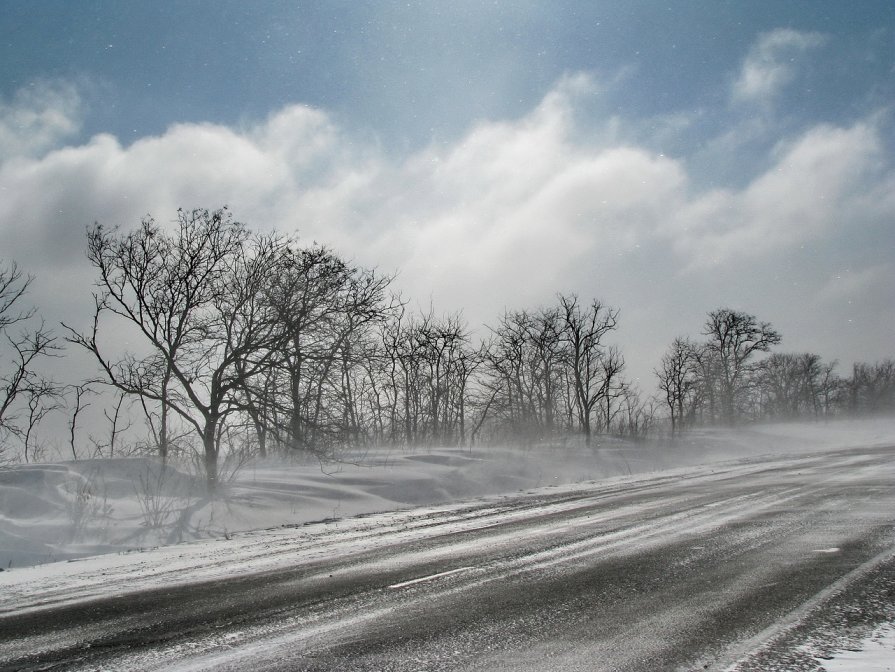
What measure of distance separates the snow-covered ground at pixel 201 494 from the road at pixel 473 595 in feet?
7.42

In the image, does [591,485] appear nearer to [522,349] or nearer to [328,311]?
[328,311]

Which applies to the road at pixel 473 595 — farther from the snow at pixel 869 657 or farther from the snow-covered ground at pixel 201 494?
the snow-covered ground at pixel 201 494

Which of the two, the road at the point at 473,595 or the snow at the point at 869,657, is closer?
the snow at the point at 869,657

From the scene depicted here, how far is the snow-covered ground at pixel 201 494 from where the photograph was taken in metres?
11.4

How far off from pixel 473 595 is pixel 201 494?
1083cm

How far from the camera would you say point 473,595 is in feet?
19.2

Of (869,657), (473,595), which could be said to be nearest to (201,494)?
(473,595)

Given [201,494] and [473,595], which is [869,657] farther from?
[201,494]

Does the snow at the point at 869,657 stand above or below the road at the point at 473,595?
above

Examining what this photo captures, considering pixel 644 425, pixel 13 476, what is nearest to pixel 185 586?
pixel 13 476

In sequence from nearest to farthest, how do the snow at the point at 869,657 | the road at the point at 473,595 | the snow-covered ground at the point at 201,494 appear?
the snow at the point at 869,657
the road at the point at 473,595
the snow-covered ground at the point at 201,494

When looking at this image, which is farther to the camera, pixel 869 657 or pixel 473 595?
pixel 473 595

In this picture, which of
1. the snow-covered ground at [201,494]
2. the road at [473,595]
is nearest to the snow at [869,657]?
the road at [473,595]

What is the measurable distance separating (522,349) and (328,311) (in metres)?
28.2
